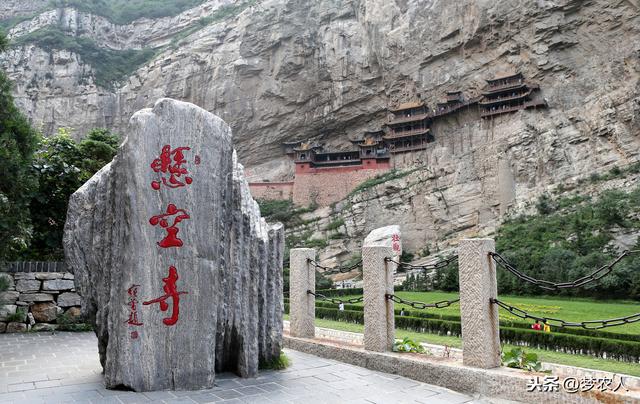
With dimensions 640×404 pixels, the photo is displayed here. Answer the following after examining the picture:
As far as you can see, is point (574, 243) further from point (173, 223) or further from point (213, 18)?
point (213, 18)

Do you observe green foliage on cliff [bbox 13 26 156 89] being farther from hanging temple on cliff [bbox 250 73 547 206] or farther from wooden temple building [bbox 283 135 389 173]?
wooden temple building [bbox 283 135 389 173]

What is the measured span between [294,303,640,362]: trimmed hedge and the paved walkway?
11.3 ft

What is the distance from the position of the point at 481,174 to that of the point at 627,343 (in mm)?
22297

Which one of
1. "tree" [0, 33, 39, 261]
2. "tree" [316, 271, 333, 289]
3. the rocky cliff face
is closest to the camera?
"tree" [0, 33, 39, 261]

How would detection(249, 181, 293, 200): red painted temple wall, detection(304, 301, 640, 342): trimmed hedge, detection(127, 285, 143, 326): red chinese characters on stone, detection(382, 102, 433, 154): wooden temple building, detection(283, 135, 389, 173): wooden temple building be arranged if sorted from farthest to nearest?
detection(249, 181, 293, 200): red painted temple wall → detection(283, 135, 389, 173): wooden temple building → detection(382, 102, 433, 154): wooden temple building → detection(304, 301, 640, 342): trimmed hedge → detection(127, 285, 143, 326): red chinese characters on stone

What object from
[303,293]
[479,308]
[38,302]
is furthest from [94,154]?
[479,308]

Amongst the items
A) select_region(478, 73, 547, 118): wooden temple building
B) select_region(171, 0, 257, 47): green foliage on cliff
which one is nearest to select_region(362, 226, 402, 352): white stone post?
select_region(478, 73, 547, 118): wooden temple building

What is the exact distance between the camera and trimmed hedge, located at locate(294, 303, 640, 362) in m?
5.82

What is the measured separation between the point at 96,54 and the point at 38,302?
4204cm

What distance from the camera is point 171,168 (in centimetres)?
407

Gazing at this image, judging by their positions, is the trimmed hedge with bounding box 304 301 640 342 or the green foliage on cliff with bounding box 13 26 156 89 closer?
the trimmed hedge with bounding box 304 301 640 342

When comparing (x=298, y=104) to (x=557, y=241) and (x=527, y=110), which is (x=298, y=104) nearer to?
(x=527, y=110)

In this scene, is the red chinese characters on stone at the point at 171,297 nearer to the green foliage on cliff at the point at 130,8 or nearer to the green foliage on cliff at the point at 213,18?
the green foliage on cliff at the point at 213,18

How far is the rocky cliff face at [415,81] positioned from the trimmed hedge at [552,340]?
18.8 m
